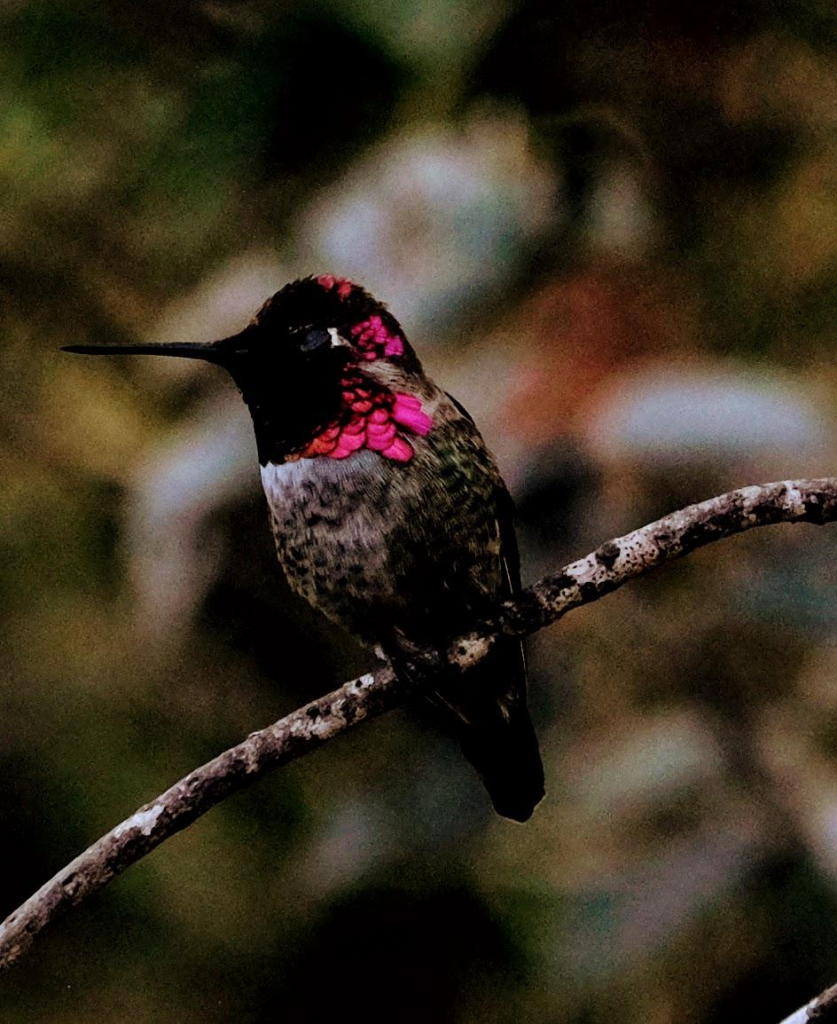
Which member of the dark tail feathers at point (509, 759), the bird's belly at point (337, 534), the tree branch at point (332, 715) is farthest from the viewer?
the dark tail feathers at point (509, 759)

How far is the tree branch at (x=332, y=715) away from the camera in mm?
1087

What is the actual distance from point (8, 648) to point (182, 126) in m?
0.61

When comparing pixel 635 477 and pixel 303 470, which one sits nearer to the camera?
pixel 303 470

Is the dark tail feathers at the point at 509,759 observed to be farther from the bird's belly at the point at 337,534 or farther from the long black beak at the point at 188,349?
the long black beak at the point at 188,349

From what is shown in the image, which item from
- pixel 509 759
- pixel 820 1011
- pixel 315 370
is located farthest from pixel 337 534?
pixel 820 1011

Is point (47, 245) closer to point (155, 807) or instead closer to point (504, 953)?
point (155, 807)

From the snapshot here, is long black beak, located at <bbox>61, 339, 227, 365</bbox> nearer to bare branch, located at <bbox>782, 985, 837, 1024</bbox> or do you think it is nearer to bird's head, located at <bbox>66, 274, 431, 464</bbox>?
bird's head, located at <bbox>66, 274, 431, 464</bbox>

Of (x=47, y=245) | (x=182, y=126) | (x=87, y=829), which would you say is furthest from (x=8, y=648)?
(x=182, y=126)

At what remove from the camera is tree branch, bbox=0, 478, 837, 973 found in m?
1.09

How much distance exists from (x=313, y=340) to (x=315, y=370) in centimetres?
3

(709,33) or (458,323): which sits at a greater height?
(709,33)

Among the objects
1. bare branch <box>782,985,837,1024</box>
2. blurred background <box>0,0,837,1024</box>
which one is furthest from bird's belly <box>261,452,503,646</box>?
bare branch <box>782,985,837,1024</box>

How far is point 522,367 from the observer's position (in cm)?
144

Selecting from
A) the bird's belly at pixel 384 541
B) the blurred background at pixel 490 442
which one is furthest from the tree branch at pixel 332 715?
the blurred background at pixel 490 442
